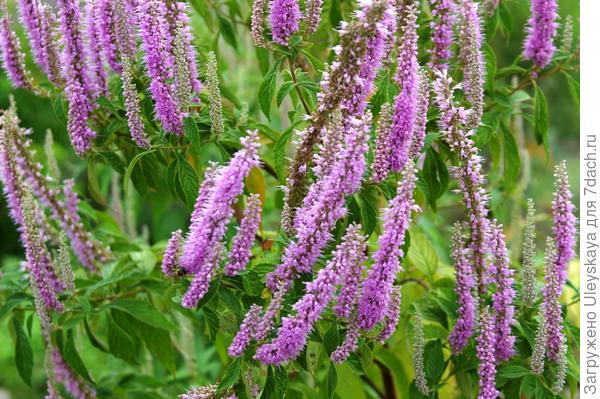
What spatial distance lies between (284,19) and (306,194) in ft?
1.24

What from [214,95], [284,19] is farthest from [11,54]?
[284,19]

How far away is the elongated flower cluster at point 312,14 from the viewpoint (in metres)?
1.75

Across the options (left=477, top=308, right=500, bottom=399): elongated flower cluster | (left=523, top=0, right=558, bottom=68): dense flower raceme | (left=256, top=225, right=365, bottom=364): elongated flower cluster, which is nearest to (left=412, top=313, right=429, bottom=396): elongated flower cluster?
(left=477, top=308, right=500, bottom=399): elongated flower cluster

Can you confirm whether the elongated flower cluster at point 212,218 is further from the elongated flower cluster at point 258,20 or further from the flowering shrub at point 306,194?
the elongated flower cluster at point 258,20

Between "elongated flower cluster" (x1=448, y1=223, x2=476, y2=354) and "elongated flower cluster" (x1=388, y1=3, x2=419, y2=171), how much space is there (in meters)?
0.24

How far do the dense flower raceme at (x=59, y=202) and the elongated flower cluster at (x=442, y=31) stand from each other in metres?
1.04

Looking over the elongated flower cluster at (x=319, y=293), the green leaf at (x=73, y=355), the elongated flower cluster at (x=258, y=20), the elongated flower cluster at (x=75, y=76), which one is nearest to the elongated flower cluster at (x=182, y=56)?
the elongated flower cluster at (x=258, y=20)

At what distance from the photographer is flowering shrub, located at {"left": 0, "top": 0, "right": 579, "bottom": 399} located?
5.13ft

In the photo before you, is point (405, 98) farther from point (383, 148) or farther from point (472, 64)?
point (472, 64)

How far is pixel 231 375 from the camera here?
168 cm

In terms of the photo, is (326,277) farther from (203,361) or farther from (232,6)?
(203,361)

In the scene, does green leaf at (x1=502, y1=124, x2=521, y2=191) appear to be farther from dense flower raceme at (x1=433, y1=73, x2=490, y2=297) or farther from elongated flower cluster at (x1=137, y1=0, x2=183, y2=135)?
elongated flower cluster at (x1=137, y1=0, x2=183, y2=135)

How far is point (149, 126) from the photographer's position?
76.5 inches

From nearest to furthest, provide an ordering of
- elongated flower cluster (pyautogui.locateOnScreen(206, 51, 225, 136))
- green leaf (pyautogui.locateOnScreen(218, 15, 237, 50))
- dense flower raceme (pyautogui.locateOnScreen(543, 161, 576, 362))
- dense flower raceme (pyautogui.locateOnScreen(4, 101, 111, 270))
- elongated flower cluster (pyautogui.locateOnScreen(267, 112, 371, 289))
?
elongated flower cluster (pyautogui.locateOnScreen(267, 112, 371, 289)), elongated flower cluster (pyautogui.locateOnScreen(206, 51, 225, 136)), dense flower raceme (pyautogui.locateOnScreen(543, 161, 576, 362)), dense flower raceme (pyautogui.locateOnScreen(4, 101, 111, 270)), green leaf (pyautogui.locateOnScreen(218, 15, 237, 50))
